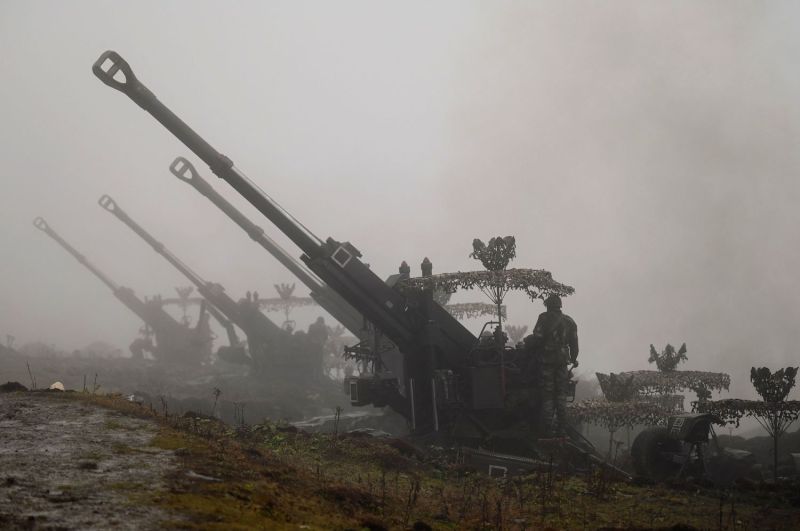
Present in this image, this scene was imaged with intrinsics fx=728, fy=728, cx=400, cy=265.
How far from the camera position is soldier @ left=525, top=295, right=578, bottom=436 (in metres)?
16.9

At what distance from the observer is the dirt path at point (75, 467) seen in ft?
20.3

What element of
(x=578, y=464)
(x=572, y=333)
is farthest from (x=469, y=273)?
(x=578, y=464)

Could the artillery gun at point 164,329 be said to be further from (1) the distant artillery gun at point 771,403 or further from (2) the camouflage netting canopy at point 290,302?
(1) the distant artillery gun at point 771,403

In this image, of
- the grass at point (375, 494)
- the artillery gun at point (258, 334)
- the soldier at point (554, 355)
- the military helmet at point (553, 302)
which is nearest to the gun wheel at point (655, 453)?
the grass at point (375, 494)

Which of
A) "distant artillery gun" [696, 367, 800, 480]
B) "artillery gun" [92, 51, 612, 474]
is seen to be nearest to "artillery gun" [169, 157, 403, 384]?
"artillery gun" [92, 51, 612, 474]

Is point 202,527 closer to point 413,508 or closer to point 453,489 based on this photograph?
point 413,508

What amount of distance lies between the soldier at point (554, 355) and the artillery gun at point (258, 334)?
17792mm

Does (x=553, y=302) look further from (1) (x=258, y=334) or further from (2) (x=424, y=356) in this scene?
(1) (x=258, y=334)

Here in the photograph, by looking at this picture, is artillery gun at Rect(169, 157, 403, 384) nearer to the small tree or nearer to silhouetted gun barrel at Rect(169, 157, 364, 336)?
silhouetted gun barrel at Rect(169, 157, 364, 336)

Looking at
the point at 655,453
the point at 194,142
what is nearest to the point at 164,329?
the point at 194,142

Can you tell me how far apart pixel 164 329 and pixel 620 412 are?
28155 millimetres

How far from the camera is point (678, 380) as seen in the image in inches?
831

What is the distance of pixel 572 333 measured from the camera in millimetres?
17312

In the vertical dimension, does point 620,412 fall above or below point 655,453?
above
